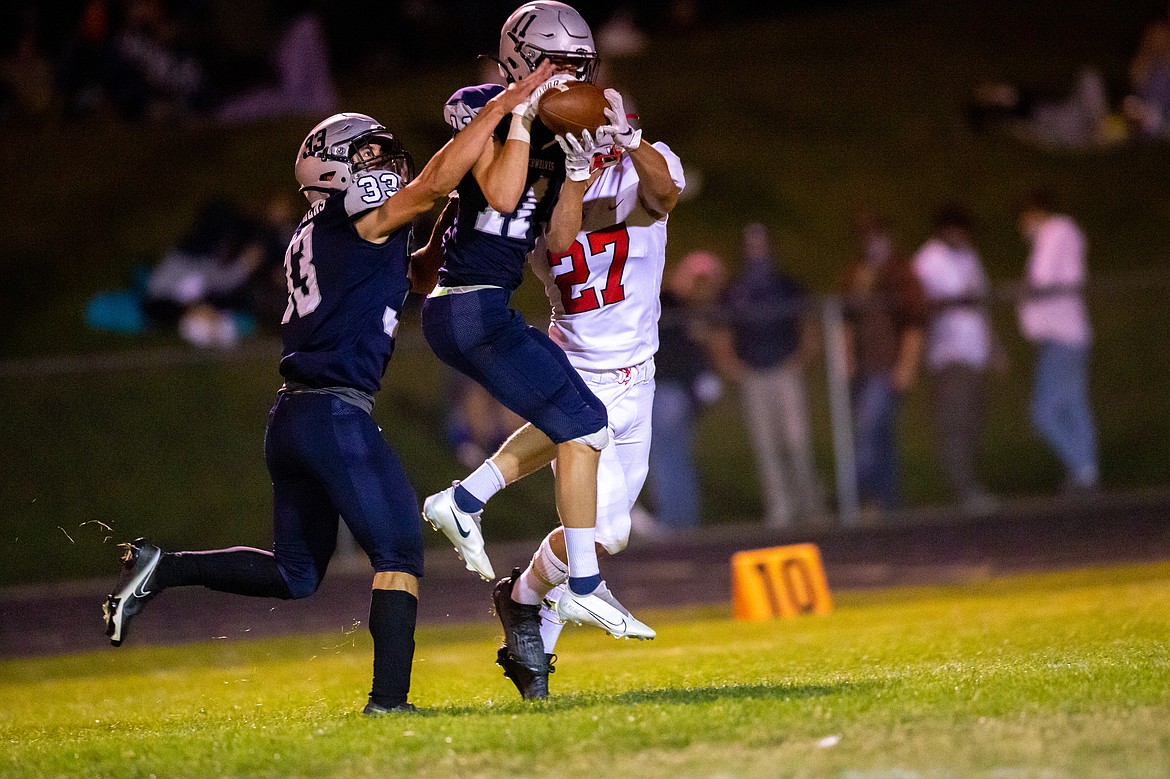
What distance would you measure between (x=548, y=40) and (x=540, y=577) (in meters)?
2.06

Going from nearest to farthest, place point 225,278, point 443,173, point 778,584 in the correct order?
1. point 443,173
2. point 778,584
3. point 225,278

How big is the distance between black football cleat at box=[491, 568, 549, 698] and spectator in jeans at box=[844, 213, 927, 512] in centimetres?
745

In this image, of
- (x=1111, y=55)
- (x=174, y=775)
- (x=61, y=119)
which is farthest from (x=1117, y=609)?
(x=1111, y=55)

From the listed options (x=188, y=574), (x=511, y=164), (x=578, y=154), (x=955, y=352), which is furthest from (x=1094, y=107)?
(x=188, y=574)

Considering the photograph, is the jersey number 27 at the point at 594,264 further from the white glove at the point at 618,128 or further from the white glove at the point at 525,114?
the white glove at the point at 525,114

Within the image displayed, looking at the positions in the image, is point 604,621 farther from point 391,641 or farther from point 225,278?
point 225,278

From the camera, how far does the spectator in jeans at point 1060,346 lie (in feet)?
45.2

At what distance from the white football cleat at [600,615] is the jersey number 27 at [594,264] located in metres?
1.20

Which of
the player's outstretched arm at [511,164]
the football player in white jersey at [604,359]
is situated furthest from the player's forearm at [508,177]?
the football player in white jersey at [604,359]

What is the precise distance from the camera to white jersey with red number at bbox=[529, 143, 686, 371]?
6.36m

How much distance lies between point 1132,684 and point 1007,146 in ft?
59.1

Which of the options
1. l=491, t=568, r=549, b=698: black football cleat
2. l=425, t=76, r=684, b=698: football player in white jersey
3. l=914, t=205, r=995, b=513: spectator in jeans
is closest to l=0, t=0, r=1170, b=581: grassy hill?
l=914, t=205, r=995, b=513: spectator in jeans

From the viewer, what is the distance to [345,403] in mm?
5633

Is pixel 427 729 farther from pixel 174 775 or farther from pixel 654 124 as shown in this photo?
pixel 654 124
